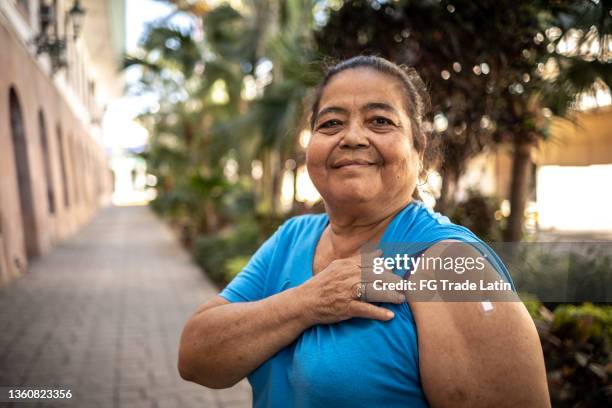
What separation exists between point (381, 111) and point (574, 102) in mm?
3574

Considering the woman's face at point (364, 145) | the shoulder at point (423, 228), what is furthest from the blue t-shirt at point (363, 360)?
the woman's face at point (364, 145)

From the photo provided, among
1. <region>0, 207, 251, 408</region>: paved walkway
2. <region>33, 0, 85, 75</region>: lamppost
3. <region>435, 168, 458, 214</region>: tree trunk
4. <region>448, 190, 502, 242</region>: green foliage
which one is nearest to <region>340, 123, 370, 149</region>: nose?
<region>0, 207, 251, 408</region>: paved walkway

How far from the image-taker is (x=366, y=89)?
4.43 feet

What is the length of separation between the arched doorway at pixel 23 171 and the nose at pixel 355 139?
898cm

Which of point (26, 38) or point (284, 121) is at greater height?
point (26, 38)

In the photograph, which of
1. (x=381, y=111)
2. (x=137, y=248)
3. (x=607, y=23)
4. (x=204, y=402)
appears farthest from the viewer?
(x=137, y=248)

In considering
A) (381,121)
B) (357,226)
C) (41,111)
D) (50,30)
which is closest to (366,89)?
(381,121)

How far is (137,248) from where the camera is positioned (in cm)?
1250

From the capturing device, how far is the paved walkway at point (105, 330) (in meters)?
3.70

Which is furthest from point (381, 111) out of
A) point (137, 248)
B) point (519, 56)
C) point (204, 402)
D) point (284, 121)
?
point (137, 248)

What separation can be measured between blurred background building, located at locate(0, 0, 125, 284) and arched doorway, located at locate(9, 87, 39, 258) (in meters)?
0.02

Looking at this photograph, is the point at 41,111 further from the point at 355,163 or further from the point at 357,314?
the point at 357,314

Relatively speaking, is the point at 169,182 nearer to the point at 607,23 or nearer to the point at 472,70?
the point at 472,70

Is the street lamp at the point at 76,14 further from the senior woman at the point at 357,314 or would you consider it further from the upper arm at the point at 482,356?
the upper arm at the point at 482,356
